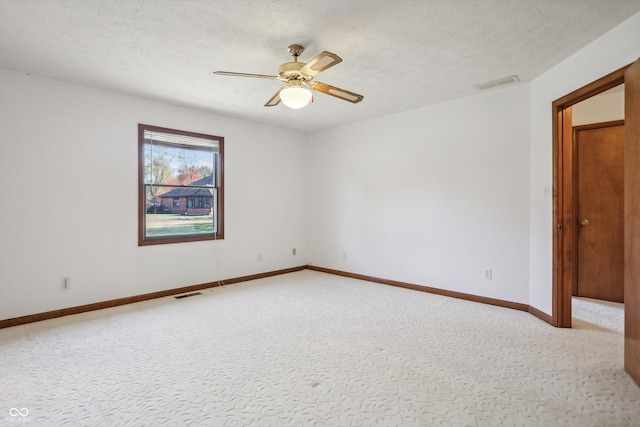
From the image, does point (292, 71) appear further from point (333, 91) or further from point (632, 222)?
point (632, 222)

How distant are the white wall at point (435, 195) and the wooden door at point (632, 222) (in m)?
1.37

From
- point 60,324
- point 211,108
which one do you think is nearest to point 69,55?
point 211,108

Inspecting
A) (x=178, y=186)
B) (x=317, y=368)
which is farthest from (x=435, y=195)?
(x=178, y=186)

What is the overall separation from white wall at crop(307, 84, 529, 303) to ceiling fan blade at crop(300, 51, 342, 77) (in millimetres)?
2418

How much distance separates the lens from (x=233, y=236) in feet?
16.4

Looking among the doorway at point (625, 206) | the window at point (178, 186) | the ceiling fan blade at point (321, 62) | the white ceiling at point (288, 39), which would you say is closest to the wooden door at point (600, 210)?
the doorway at point (625, 206)

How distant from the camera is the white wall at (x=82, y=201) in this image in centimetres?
321

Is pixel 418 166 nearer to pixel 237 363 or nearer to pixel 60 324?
pixel 237 363

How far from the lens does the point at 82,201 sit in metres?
3.62

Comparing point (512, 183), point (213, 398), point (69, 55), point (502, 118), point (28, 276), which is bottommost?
point (213, 398)

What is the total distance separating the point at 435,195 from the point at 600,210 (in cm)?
204

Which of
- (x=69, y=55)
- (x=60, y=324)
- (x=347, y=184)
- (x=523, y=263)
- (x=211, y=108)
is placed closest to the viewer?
(x=69, y=55)

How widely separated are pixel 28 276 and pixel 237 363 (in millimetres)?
2524

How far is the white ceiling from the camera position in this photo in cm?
218
